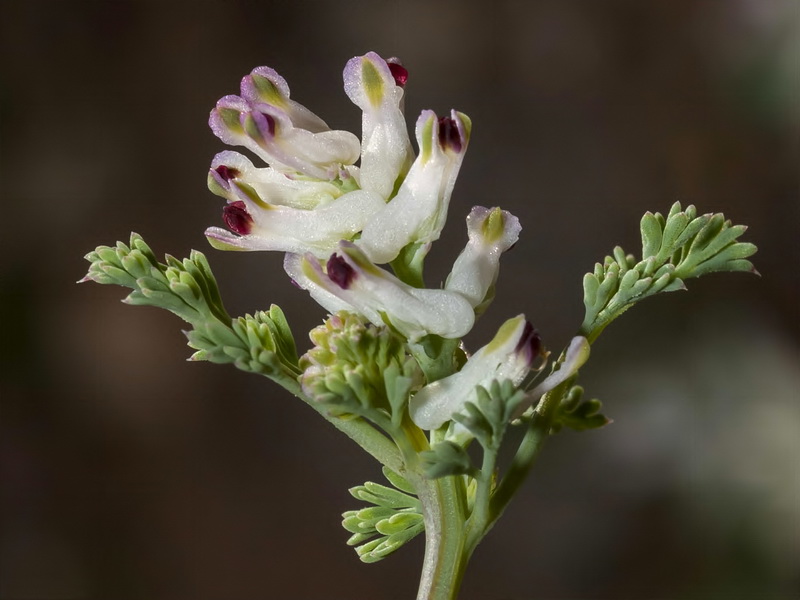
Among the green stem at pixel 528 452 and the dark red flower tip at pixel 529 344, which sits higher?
the dark red flower tip at pixel 529 344

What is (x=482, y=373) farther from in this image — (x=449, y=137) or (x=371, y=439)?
(x=449, y=137)

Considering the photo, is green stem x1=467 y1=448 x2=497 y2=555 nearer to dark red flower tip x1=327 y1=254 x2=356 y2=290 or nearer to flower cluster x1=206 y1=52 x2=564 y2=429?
flower cluster x1=206 y1=52 x2=564 y2=429

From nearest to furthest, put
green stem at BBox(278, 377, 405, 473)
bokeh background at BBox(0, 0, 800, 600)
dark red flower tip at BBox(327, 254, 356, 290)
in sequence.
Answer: dark red flower tip at BBox(327, 254, 356, 290)
green stem at BBox(278, 377, 405, 473)
bokeh background at BBox(0, 0, 800, 600)

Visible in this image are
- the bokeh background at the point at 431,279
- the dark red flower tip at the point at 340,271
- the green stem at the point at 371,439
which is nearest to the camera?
the dark red flower tip at the point at 340,271

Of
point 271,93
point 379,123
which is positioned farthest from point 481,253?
→ point 271,93

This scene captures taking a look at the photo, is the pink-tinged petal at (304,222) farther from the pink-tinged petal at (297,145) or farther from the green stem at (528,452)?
the green stem at (528,452)

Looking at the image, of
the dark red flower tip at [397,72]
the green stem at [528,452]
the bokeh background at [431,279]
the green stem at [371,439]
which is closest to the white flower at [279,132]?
the dark red flower tip at [397,72]

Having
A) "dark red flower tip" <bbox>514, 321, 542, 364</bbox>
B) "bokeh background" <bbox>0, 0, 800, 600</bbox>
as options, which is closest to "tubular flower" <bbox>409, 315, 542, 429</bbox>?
"dark red flower tip" <bbox>514, 321, 542, 364</bbox>

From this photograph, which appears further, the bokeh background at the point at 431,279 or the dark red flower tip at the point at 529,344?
the bokeh background at the point at 431,279
